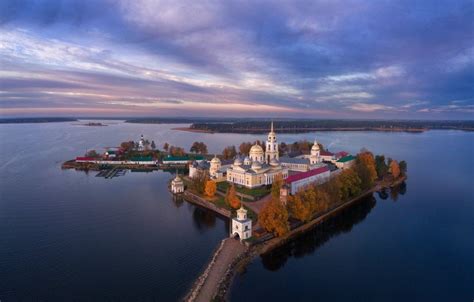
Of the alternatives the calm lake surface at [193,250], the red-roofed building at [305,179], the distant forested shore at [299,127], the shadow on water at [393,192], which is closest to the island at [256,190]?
the red-roofed building at [305,179]

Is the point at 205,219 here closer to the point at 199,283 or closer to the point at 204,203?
the point at 204,203

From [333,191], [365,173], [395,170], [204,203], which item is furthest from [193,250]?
[395,170]

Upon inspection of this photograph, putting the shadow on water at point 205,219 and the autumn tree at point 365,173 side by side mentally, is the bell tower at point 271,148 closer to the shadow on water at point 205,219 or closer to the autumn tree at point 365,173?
the autumn tree at point 365,173

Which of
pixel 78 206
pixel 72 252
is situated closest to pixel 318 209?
pixel 72 252

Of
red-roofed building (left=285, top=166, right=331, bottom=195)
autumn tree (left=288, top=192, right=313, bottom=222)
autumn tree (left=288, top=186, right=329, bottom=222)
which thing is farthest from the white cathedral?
autumn tree (left=288, top=192, right=313, bottom=222)

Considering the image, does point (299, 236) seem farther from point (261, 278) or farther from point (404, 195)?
point (404, 195)

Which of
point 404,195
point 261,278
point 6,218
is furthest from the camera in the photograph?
point 404,195
